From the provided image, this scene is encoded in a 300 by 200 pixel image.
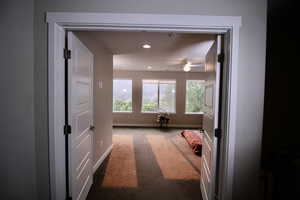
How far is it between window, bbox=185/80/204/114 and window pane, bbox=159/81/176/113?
23.9 inches

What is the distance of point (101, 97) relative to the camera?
277 cm

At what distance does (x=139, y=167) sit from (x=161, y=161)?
0.51 m

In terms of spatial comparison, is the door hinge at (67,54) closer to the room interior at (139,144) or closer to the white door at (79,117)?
the white door at (79,117)

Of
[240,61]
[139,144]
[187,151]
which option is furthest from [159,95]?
[240,61]

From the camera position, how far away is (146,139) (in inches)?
171

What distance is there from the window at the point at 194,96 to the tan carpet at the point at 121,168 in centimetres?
338

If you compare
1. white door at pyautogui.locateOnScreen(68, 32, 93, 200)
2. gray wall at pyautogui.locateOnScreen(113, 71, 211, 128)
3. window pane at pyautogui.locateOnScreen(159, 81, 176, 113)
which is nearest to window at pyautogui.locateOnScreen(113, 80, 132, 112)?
gray wall at pyautogui.locateOnScreen(113, 71, 211, 128)

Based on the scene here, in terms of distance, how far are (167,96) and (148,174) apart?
13.3 ft

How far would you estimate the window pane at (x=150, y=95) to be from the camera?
6.03 metres

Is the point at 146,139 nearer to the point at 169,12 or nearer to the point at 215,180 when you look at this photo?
the point at 215,180

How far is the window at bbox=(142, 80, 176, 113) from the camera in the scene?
6035 mm

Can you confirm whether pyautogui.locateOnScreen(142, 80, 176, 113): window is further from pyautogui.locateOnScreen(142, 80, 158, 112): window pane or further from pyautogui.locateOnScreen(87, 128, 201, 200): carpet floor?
pyautogui.locateOnScreen(87, 128, 201, 200): carpet floor

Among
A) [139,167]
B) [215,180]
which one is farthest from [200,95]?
[215,180]

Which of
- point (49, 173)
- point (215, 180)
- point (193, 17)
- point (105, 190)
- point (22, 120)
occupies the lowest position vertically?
point (105, 190)
